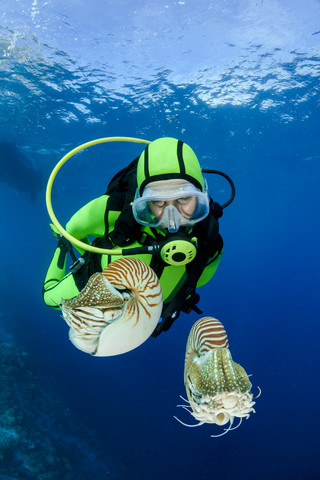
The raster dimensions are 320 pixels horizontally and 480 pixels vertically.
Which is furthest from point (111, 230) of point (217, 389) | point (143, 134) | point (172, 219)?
point (143, 134)

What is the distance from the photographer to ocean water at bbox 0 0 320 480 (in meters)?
8.14

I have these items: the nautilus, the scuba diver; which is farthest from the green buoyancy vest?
the nautilus

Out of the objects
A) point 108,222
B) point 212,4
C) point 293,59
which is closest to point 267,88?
point 293,59

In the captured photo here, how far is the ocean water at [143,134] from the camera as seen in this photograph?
8.14 metres

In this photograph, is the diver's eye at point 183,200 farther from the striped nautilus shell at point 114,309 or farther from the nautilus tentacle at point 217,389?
the nautilus tentacle at point 217,389

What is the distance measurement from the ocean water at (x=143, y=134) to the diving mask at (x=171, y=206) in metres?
7.67

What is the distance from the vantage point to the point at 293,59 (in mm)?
10242

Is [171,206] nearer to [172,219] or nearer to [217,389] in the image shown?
[172,219]

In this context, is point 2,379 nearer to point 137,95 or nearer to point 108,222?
point 108,222

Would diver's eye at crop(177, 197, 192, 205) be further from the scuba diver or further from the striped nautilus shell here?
the striped nautilus shell

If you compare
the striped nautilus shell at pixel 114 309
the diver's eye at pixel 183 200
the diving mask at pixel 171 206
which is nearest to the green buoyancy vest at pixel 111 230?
the diving mask at pixel 171 206

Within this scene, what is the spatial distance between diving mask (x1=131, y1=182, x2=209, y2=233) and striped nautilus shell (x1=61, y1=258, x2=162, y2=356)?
107 cm

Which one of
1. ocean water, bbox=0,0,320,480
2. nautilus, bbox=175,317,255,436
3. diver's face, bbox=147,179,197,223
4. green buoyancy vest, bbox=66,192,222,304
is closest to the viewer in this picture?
nautilus, bbox=175,317,255,436

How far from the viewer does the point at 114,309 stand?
1427 millimetres
